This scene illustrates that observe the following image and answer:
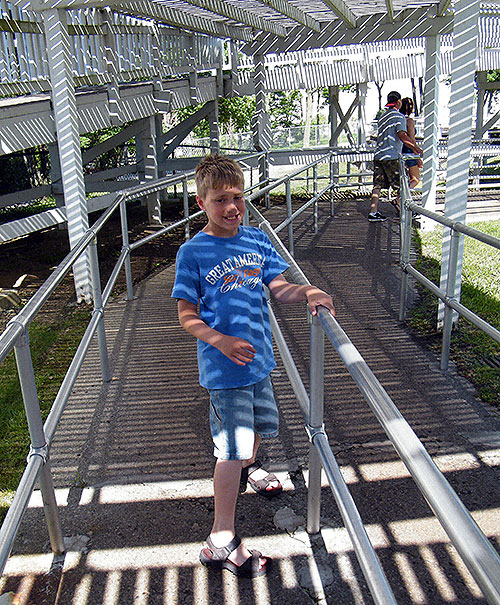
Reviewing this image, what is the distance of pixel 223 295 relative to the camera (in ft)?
7.95

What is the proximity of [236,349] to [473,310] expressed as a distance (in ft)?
12.6

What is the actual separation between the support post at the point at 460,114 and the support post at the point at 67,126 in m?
3.23

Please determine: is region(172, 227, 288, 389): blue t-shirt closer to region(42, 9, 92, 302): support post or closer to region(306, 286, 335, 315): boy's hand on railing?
region(306, 286, 335, 315): boy's hand on railing

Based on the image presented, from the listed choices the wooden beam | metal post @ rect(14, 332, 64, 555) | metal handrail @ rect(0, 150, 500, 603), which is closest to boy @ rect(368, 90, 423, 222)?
the wooden beam

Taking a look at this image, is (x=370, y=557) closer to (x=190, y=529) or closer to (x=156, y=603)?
(x=156, y=603)

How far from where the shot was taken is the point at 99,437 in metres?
3.49

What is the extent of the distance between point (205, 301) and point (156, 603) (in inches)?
41.9

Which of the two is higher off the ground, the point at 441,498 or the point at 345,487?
the point at 441,498

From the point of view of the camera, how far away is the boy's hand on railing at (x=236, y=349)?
7.43 ft

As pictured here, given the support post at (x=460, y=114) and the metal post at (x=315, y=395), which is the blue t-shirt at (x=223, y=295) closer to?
the metal post at (x=315, y=395)

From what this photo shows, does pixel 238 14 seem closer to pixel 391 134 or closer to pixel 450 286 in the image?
pixel 391 134

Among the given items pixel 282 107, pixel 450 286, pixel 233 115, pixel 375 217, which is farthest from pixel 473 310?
pixel 282 107

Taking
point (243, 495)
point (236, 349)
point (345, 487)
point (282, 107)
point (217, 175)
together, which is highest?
point (217, 175)

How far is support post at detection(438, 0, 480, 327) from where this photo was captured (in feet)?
15.1
